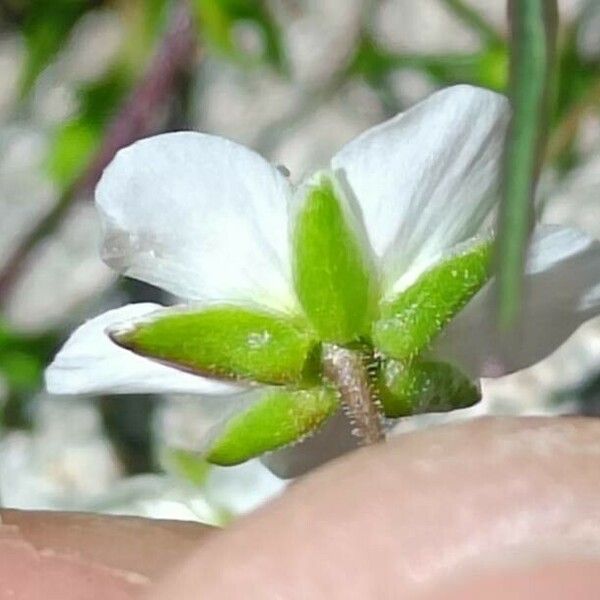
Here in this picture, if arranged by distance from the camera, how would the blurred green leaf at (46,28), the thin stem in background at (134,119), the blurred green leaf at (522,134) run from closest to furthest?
the blurred green leaf at (522,134), the thin stem in background at (134,119), the blurred green leaf at (46,28)

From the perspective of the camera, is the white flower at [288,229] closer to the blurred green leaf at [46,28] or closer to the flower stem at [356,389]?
the flower stem at [356,389]

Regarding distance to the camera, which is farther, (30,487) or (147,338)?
(30,487)

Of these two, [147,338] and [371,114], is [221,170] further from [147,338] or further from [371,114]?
[371,114]

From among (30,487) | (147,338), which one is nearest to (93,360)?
(147,338)

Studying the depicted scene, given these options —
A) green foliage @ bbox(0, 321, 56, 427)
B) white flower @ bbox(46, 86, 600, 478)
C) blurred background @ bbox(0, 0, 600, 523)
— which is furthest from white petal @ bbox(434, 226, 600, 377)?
green foliage @ bbox(0, 321, 56, 427)

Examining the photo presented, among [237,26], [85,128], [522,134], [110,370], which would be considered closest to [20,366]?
[85,128]

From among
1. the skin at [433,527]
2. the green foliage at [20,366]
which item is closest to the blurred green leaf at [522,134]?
the skin at [433,527]

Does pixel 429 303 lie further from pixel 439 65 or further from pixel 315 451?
pixel 439 65
